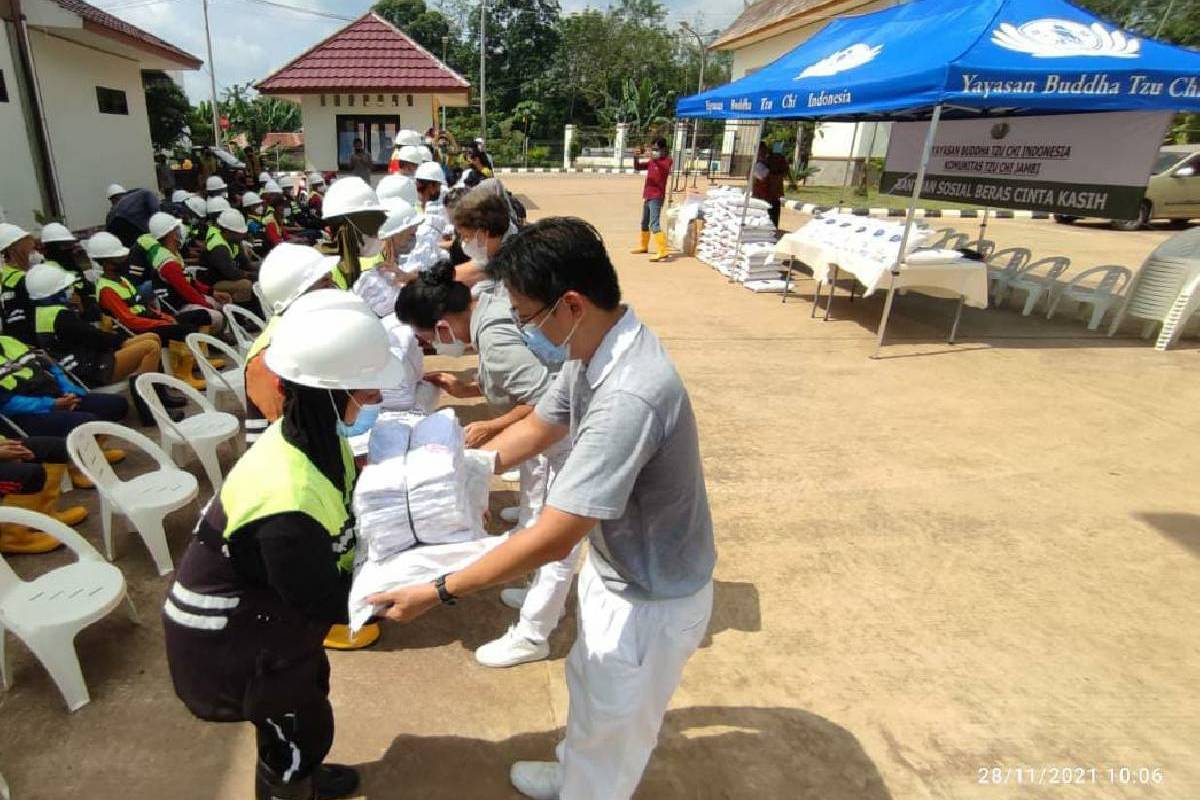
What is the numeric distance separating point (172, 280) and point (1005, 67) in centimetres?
723

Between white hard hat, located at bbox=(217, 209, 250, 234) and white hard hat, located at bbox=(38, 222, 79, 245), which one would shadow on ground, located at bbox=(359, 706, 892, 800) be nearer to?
white hard hat, located at bbox=(38, 222, 79, 245)

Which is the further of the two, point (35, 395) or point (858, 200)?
point (858, 200)

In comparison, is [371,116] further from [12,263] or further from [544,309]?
[544,309]

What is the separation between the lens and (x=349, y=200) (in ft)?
14.4

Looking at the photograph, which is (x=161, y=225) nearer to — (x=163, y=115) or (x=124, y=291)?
(x=124, y=291)

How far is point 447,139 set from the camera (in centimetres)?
1636

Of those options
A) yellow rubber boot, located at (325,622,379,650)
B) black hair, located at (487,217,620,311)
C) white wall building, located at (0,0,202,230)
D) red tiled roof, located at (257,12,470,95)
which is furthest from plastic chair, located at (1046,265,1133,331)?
red tiled roof, located at (257,12,470,95)

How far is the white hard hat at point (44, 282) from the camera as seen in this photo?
4.20 m

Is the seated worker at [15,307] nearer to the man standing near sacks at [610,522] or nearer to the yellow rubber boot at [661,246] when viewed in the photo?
the man standing near sacks at [610,522]

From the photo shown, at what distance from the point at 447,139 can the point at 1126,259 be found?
14202 millimetres

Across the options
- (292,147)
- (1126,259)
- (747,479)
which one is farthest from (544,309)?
(292,147)

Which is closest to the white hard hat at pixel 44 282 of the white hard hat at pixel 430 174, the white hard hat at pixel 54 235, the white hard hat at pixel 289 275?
the white hard hat at pixel 54 235

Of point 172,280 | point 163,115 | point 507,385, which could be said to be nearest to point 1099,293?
point 507,385

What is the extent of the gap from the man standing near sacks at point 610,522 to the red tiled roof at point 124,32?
1140cm
